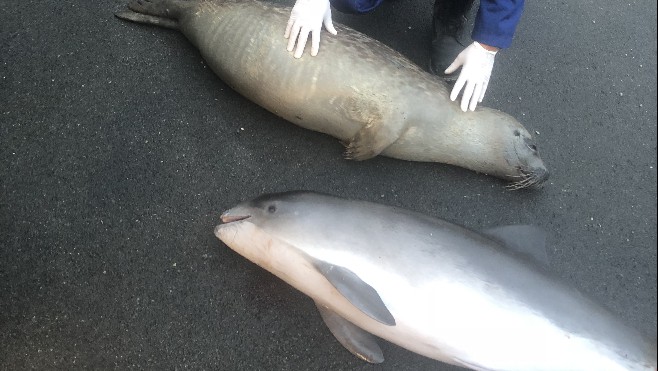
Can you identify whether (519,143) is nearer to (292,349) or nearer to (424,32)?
(424,32)

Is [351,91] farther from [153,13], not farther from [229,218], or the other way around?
[153,13]

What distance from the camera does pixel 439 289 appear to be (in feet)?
4.41

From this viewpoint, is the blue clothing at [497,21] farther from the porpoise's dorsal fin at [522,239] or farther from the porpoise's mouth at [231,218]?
the porpoise's mouth at [231,218]

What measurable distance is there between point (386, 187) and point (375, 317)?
57cm

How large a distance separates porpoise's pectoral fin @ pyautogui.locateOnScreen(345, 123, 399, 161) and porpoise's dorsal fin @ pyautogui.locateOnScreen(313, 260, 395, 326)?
46 centimetres

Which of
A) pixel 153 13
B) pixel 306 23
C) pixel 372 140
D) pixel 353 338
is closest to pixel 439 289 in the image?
pixel 353 338

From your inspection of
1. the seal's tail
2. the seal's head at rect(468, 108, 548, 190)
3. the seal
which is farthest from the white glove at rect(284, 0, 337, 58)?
the seal's head at rect(468, 108, 548, 190)

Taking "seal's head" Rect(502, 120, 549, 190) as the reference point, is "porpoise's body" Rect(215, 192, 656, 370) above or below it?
below

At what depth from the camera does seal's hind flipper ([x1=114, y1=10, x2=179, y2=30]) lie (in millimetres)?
1838

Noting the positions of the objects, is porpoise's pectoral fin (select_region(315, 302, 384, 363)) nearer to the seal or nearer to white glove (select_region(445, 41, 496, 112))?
the seal

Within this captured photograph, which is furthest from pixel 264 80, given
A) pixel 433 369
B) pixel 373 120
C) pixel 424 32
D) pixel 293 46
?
pixel 433 369

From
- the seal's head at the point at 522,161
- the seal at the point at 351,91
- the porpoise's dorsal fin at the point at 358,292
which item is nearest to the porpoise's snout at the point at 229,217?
the porpoise's dorsal fin at the point at 358,292

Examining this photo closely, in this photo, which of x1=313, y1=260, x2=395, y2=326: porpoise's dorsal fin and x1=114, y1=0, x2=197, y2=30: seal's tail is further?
x1=114, y1=0, x2=197, y2=30: seal's tail

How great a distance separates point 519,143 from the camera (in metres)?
1.81
